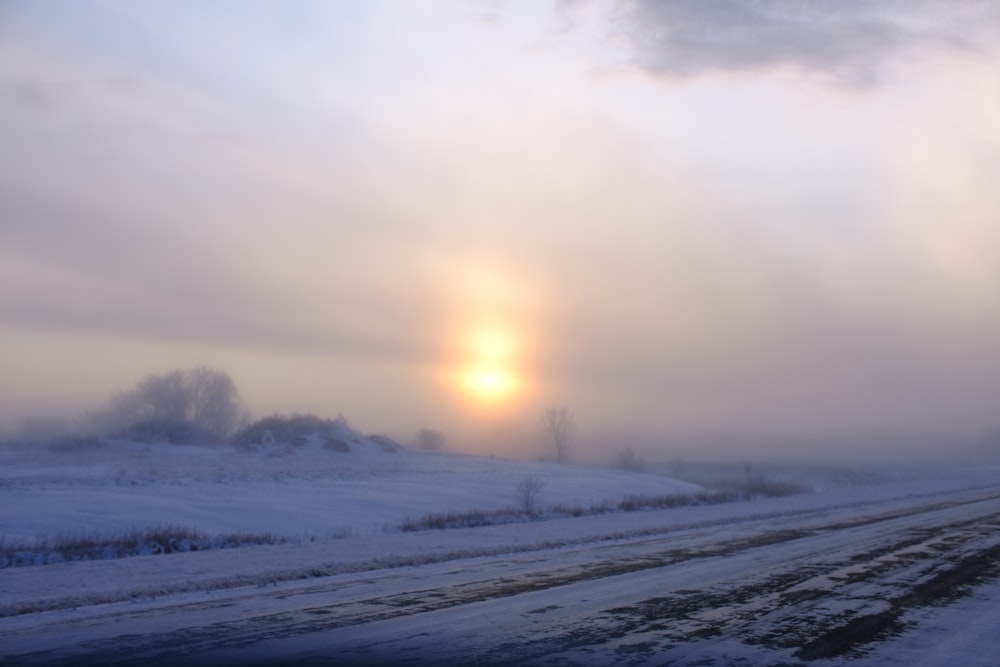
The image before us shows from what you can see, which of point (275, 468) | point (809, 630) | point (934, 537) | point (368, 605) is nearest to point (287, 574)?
point (368, 605)

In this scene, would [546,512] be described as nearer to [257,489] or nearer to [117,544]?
[257,489]

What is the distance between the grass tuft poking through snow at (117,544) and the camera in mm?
19047

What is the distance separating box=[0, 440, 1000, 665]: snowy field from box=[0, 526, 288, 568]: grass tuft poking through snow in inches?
15.5

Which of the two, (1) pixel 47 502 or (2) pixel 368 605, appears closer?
(2) pixel 368 605

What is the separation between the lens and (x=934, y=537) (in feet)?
74.3

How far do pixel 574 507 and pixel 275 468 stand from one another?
2022cm

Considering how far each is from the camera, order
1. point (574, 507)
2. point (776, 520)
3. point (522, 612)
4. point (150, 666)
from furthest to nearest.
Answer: point (574, 507) → point (776, 520) → point (522, 612) → point (150, 666)

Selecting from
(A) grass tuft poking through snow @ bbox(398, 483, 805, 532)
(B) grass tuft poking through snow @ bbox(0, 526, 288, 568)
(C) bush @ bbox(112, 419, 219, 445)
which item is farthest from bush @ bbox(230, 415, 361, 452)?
(B) grass tuft poking through snow @ bbox(0, 526, 288, 568)

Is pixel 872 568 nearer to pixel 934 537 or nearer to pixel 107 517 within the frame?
pixel 934 537

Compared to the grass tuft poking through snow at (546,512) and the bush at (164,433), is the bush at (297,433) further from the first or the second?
the grass tuft poking through snow at (546,512)

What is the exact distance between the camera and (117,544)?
20844 mm

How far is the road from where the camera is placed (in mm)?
9477

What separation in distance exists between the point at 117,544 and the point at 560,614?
13.4m

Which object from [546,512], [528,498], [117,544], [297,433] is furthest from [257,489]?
[297,433]
